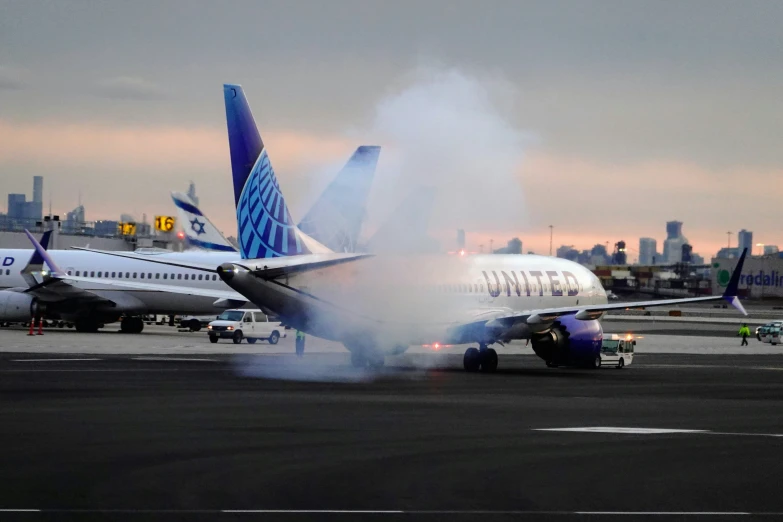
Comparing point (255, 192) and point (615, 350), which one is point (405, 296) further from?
point (615, 350)

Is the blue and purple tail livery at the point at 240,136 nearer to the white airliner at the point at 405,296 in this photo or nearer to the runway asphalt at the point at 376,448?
the white airliner at the point at 405,296

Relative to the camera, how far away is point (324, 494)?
1565 cm

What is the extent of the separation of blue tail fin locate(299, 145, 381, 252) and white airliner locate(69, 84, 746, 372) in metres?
2.05

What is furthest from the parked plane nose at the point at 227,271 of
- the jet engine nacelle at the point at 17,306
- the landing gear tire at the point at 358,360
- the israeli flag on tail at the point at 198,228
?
the israeli flag on tail at the point at 198,228

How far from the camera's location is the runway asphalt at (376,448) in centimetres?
1491

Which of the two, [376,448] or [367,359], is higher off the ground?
[367,359]

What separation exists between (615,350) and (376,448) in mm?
33710

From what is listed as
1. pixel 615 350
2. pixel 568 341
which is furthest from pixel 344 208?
pixel 615 350

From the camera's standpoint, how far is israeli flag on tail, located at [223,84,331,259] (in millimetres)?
39781

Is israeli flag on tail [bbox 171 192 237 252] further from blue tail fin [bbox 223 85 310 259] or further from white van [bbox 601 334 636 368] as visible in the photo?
blue tail fin [bbox 223 85 310 259]

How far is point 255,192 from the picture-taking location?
3991cm

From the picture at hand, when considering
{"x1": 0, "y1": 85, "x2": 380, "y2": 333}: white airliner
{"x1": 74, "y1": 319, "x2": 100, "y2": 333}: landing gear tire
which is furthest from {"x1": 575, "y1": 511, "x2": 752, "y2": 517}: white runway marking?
{"x1": 74, "y1": 319, "x2": 100, "y2": 333}: landing gear tire

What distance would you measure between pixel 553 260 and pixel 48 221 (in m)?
85.1

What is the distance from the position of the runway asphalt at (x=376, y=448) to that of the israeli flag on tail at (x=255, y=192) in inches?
176
